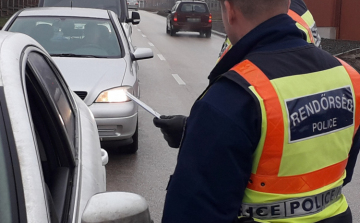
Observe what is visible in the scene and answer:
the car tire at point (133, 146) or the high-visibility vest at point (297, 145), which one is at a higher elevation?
the high-visibility vest at point (297, 145)

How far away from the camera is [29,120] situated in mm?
1871

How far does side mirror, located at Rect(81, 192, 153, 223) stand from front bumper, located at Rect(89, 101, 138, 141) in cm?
394

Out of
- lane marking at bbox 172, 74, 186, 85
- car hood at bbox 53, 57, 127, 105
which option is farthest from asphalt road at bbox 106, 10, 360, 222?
car hood at bbox 53, 57, 127, 105

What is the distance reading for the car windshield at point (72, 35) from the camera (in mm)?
6969

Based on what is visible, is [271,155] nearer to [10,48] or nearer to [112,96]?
[10,48]

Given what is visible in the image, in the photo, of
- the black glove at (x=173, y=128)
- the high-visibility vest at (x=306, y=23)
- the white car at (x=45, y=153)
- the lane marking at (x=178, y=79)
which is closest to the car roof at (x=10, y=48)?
the white car at (x=45, y=153)

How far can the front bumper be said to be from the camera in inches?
231

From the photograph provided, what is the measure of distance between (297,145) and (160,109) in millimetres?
7598

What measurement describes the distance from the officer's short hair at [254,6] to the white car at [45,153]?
70cm

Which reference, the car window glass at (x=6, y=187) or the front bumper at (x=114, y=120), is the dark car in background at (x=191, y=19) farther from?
the car window glass at (x=6, y=187)

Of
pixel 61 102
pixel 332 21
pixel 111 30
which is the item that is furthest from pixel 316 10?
pixel 61 102

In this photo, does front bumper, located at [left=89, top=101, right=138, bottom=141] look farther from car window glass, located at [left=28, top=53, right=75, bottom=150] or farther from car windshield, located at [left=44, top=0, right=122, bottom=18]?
car windshield, located at [left=44, top=0, right=122, bottom=18]

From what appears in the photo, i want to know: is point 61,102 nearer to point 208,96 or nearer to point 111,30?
point 208,96

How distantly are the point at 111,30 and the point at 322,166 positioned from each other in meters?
5.81
